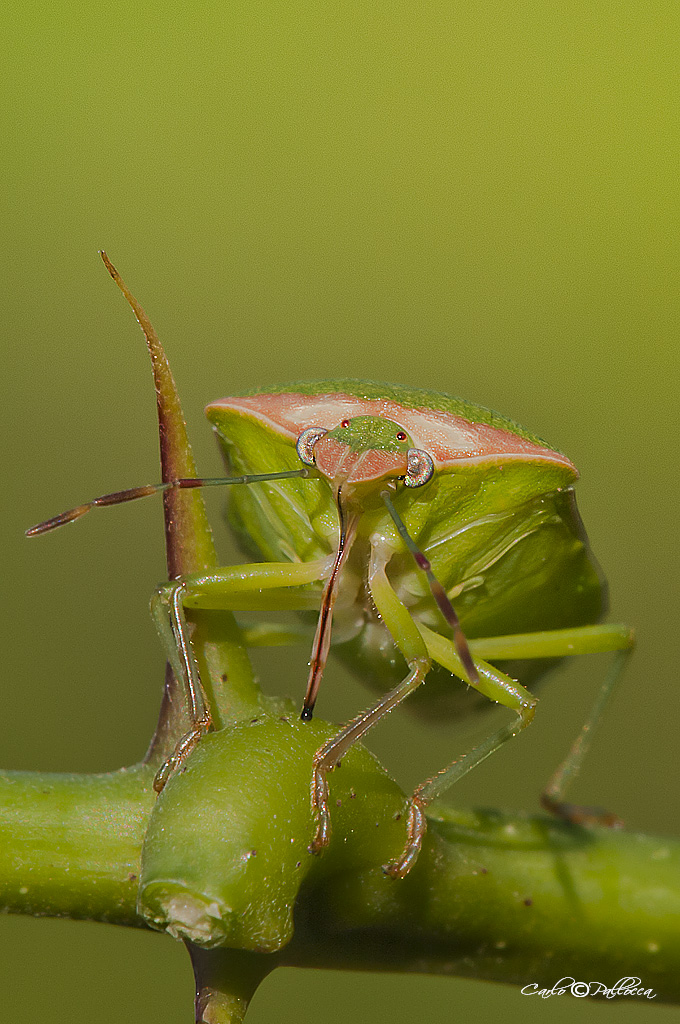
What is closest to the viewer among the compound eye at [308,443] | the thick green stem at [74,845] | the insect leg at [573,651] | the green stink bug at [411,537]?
the thick green stem at [74,845]

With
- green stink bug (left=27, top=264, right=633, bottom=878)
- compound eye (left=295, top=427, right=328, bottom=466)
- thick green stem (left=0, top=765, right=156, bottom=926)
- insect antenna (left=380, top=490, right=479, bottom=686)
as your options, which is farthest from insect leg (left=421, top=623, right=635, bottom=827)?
thick green stem (left=0, top=765, right=156, bottom=926)

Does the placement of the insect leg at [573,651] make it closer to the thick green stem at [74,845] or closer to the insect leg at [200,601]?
the insect leg at [200,601]

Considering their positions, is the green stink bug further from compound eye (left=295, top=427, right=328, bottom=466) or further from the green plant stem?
the green plant stem

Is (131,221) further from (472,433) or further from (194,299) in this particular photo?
(472,433)

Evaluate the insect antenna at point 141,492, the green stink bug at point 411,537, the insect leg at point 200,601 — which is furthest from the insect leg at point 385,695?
the insect antenna at point 141,492

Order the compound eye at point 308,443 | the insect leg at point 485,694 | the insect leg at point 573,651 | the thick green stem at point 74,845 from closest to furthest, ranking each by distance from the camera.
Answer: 1. the thick green stem at point 74,845
2. the insect leg at point 485,694
3. the compound eye at point 308,443
4. the insect leg at point 573,651

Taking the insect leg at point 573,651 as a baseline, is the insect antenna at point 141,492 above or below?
above
